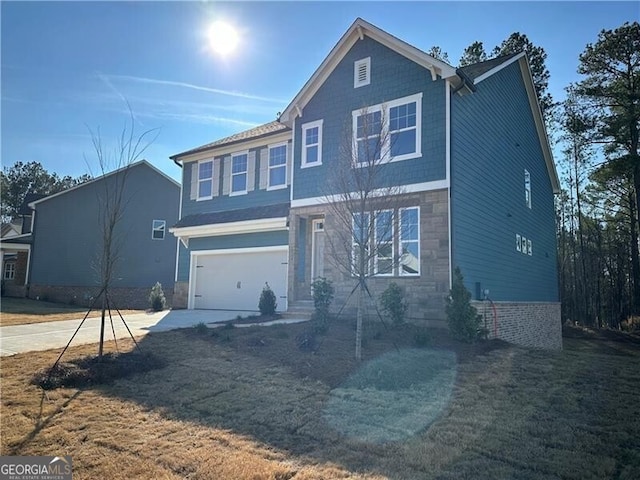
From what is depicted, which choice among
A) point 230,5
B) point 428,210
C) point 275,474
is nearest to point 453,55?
point 428,210

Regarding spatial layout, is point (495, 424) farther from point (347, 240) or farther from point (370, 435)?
point (347, 240)

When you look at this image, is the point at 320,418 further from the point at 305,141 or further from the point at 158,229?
the point at 158,229

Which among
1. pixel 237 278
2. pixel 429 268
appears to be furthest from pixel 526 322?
pixel 237 278

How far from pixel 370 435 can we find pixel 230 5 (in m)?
8.55

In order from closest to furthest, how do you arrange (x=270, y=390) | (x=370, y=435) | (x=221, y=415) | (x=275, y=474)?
1. (x=275, y=474)
2. (x=370, y=435)
3. (x=221, y=415)
4. (x=270, y=390)

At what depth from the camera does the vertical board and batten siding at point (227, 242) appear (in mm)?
15445

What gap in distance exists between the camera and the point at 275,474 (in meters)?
3.91

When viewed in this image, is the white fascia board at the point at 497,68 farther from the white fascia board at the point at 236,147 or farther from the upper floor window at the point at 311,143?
the white fascia board at the point at 236,147

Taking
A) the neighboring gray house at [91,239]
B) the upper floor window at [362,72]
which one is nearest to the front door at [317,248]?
the upper floor window at [362,72]

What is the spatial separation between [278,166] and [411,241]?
6.40 meters

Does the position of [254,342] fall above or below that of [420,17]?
below

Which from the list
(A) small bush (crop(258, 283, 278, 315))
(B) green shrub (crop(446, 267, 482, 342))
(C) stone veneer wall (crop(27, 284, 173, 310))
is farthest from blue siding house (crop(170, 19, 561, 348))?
(C) stone veneer wall (crop(27, 284, 173, 310))

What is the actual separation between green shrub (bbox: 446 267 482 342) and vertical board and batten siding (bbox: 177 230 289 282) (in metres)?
6.93

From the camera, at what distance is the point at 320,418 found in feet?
17.3
